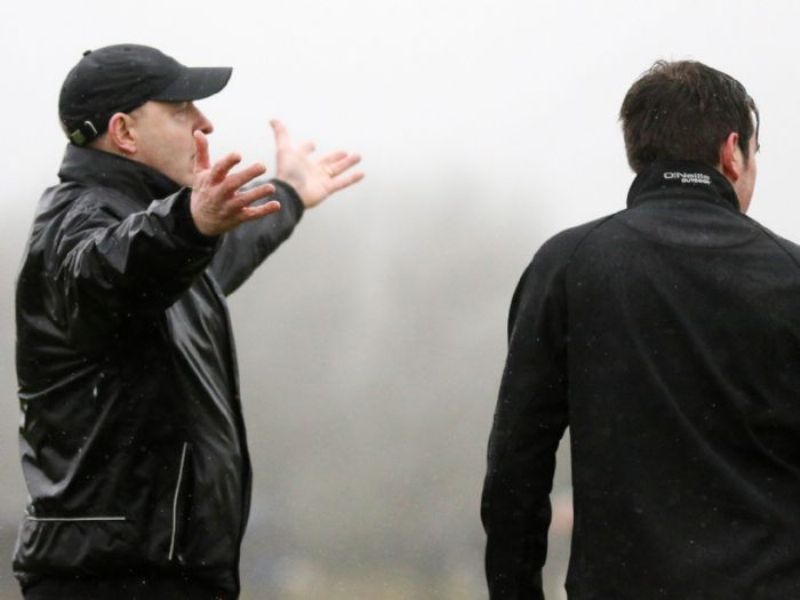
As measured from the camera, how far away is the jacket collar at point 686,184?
9.82 feet

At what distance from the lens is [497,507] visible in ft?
9.80

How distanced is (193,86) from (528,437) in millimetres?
1188

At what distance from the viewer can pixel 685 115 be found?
10.0 ft

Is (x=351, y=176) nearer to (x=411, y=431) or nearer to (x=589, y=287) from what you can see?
(x=589, y=287)

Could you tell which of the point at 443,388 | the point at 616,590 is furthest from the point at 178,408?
the point at 443,388

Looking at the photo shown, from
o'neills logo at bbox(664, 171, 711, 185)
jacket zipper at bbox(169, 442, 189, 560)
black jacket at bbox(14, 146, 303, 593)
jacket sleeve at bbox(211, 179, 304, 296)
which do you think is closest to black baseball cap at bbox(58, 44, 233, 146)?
black jacket at bbox(14, 146, 303, 593)

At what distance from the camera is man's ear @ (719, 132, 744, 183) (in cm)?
303

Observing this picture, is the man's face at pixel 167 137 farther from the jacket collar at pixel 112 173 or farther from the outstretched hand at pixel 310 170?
the outstretched hand at pixel 310 170

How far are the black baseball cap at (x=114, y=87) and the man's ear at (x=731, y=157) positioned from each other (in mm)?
1192

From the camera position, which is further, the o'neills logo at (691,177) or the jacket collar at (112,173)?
the jacket collar at (112,173)

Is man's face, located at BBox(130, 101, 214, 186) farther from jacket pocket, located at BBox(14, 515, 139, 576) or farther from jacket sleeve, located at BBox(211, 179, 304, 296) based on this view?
jacket pocket, located at BBox(14, 515, 139, 576)

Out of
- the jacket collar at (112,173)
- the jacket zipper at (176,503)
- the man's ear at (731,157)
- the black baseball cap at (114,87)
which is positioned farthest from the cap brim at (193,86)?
the man's ear at (731,157)

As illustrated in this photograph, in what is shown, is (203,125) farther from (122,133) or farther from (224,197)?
(224,197)

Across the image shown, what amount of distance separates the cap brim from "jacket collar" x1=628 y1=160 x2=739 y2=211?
1080 mm
